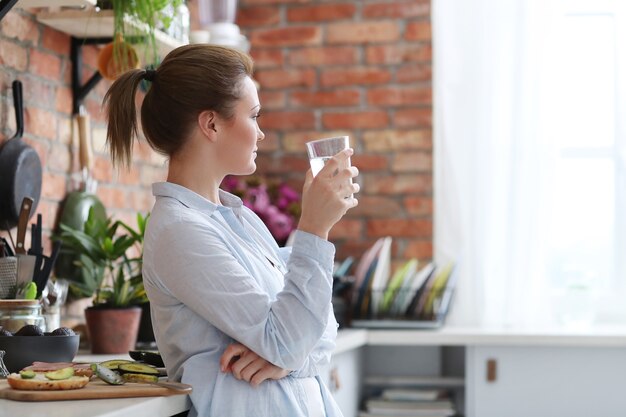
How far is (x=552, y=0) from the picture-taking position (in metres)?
3.49

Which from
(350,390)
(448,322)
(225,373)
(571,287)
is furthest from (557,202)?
(225,373)

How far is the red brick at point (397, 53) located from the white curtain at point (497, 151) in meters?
0.06

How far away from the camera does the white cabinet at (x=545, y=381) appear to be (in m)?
3.02

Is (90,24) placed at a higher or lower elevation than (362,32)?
lower

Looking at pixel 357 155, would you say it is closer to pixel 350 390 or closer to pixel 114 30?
pixel 350 390

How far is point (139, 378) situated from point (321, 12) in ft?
7.69

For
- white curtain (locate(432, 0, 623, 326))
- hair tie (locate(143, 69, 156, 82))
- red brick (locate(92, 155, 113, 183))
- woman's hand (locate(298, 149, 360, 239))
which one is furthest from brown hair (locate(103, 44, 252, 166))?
white curtain (locate(432, 0, 623, 326))

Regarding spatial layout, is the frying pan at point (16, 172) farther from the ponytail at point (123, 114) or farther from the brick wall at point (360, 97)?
the brick wall at point (360, 97)

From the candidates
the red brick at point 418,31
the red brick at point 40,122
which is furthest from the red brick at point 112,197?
the red brick at point 418,31

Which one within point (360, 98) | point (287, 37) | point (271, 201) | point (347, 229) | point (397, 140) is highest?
point (287, 37)

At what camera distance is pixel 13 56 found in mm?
2338

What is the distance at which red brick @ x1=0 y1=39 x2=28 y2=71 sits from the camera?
229 centimetres

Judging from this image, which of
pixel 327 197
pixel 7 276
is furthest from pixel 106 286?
pixel 327 197

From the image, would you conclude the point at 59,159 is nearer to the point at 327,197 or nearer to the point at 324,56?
the point at 327,197
